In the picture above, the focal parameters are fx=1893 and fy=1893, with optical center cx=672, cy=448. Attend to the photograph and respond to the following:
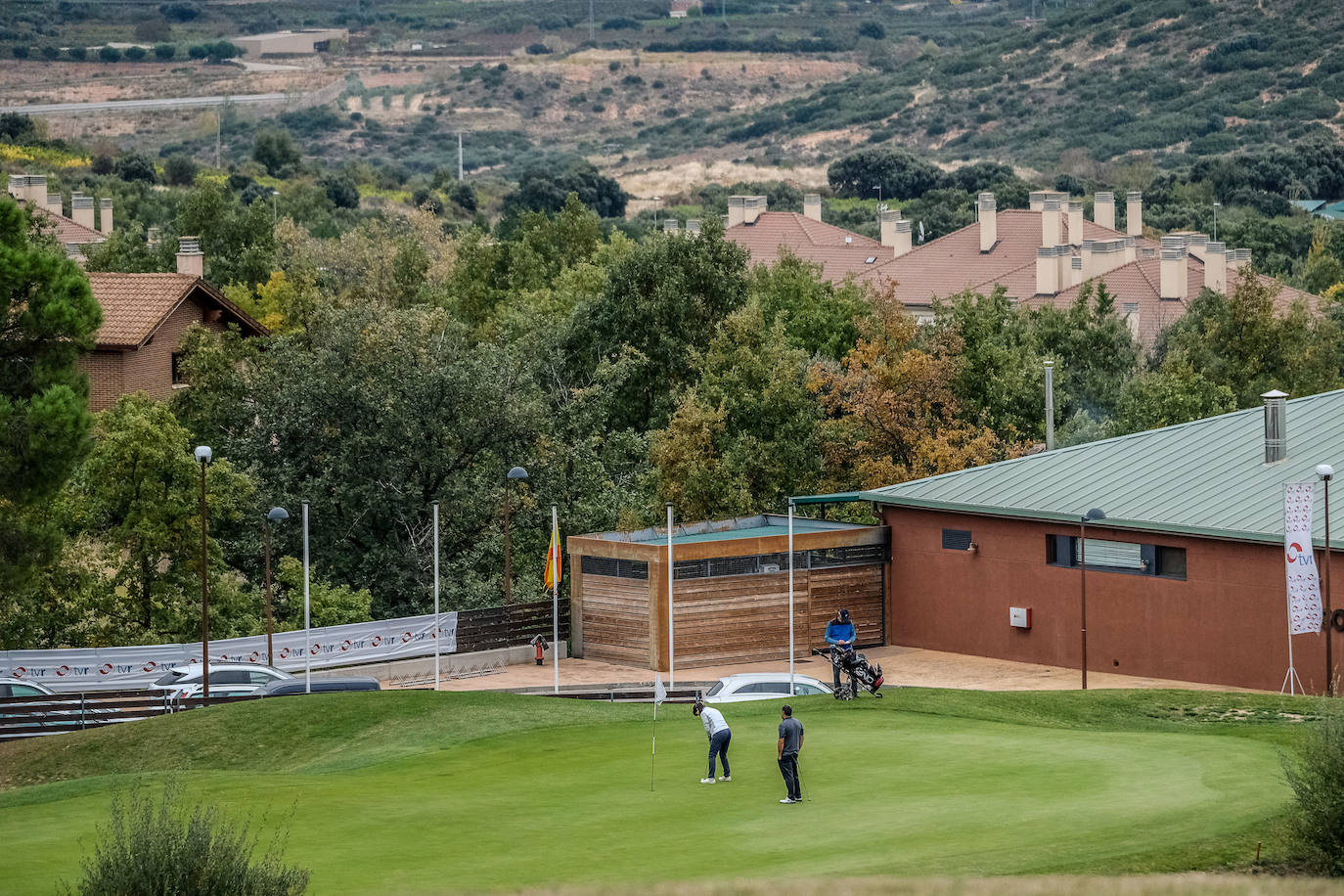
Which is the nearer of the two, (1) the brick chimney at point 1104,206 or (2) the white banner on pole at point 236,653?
(2) the white banner on pole at point 236,653

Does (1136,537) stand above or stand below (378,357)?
below

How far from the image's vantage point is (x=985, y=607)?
39.9 metres

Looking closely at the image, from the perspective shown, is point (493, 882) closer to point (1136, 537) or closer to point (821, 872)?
point (821, 872)

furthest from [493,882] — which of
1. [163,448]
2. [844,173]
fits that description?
[844,173]

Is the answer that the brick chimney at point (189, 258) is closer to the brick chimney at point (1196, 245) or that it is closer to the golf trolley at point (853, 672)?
the brick chimney at point (1196, 245)

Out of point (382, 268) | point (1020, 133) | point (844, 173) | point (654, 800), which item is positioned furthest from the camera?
point (1020, 133)

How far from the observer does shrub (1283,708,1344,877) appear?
18.3 meters

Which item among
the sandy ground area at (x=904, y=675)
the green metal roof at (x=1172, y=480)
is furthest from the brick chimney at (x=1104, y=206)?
the sandy ground area at (x=904, y=675)

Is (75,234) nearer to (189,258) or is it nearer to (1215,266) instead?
(189,258)

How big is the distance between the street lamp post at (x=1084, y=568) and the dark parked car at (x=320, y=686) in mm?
13210

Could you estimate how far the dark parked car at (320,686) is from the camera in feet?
116

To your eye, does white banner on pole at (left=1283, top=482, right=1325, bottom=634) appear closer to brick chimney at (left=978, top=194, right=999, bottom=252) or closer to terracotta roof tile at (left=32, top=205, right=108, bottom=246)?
brick chimney at (left=978, top=194, right=999, bottom=252)

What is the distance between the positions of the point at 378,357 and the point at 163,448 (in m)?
9.24

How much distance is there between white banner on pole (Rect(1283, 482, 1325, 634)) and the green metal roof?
2.19 ft
